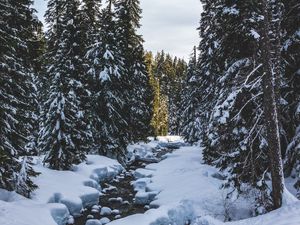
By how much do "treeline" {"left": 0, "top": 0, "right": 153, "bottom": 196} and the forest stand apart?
8 centimetres

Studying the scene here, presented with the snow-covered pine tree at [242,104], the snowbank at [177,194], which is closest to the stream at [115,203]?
the snowbank at [177,194]

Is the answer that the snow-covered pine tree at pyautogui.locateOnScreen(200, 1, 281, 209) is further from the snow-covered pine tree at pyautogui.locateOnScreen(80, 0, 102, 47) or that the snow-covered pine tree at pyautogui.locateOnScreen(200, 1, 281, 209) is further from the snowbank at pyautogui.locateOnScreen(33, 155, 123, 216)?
the snow-covered pine tree at pyautogui.locateOnScreen(80, 0, 102, 47)

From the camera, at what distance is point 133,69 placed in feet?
126

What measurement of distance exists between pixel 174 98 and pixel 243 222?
256 ft

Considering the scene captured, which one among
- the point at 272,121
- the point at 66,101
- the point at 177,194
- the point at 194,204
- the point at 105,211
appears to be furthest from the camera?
the point at 66,101

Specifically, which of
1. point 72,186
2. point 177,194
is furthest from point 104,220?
point 177,194

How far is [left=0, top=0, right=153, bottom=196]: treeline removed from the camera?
14.8 meters

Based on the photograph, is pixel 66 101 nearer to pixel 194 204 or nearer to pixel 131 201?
pixel 131 201

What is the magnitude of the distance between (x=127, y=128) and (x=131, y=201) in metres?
10.6

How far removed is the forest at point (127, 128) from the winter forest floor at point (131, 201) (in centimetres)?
7

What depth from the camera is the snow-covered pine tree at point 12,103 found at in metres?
14.1

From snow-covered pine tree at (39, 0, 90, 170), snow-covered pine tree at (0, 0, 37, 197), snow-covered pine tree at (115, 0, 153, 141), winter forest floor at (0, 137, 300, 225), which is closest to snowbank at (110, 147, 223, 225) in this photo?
winter forest floor at (0, 137, 300, 225)

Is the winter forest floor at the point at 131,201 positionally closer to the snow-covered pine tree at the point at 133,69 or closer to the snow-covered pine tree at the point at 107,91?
the snow-covered pine tree at the point at 107,91

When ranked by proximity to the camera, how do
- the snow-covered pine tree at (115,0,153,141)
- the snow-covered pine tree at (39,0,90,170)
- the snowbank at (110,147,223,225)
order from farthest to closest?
the snow-covered pine tree at (115,0,153,141)
the snow-covered pine tree at (39,0,90,170)
the snowbank at (110,147,223,225)
